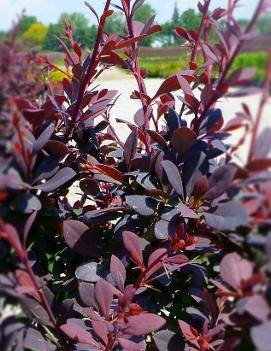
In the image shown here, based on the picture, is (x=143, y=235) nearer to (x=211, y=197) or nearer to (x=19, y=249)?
(x=211, y=197)

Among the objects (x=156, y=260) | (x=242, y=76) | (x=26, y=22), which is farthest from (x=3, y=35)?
(x=156, y=260)

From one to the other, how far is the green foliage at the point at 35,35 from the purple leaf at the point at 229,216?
399 millimetres

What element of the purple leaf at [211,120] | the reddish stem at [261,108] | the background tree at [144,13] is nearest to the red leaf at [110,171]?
the purple leaf at [211,120]

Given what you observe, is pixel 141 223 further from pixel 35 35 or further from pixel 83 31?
pixel 83 31

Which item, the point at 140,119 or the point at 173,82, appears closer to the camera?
the point at 173,82

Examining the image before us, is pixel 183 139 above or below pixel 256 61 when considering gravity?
below

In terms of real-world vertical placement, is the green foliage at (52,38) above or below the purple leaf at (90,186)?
above

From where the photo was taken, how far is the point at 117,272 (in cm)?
95

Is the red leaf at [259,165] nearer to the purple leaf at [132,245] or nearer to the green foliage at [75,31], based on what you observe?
the purple leaf at [132,245]

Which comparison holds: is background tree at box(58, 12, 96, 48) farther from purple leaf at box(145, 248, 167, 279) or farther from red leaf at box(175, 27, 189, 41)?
purple leaf at box(145, 248, 167, 279)

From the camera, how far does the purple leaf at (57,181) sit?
802 millimetres

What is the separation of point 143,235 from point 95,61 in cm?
40

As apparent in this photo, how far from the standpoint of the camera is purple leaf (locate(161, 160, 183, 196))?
0.89 m

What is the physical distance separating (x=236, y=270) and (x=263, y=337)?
10 cm
